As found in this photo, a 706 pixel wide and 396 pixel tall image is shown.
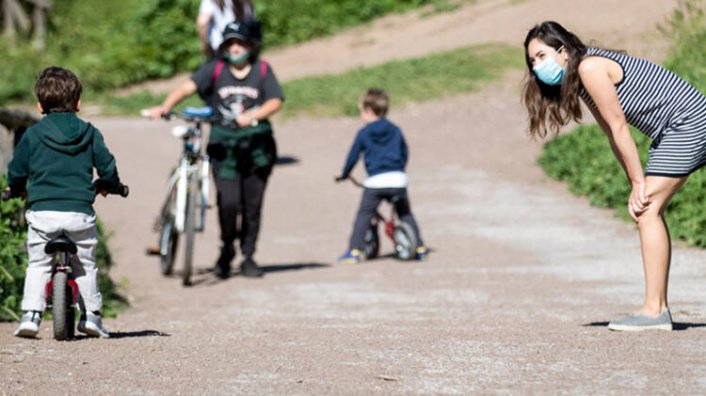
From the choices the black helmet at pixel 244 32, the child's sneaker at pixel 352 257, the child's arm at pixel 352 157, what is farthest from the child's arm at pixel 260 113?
the child's sneaker at pixel 352 257

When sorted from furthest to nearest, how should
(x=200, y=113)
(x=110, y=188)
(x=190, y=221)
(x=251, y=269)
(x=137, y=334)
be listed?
(x=251, y=269)
(x=190, y=221)
(x=200, y=113)
(x=137, y=334)
(x=110, y=188)

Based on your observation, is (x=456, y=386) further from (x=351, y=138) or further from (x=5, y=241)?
(x=351, y=138)

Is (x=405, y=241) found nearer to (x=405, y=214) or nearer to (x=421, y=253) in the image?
(x=421, y=253)

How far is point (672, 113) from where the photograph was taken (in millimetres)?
6840

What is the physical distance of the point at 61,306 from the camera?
22.9 ft

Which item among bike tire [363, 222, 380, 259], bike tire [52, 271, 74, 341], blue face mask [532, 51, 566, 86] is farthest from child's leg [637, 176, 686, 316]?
bike tire [363, 222, 380, 259]

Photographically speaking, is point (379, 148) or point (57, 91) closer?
point (57, 91)

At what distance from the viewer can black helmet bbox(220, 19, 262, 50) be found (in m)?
11.0

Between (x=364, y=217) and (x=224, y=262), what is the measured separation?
1.42 metres

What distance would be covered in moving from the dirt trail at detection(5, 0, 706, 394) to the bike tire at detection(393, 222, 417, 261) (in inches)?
9.1

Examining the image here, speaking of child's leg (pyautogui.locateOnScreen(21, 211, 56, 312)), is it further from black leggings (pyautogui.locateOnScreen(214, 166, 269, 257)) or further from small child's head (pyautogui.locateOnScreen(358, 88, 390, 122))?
small child's head (pyautogui.locateOnScreen(358, 88, 390, 122))

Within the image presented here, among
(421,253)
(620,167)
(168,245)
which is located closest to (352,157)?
(421,253)

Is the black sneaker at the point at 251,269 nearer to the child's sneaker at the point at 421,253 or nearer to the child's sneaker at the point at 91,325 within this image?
the child's sneaker at the point at 421,253

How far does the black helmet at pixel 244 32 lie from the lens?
11.0m
